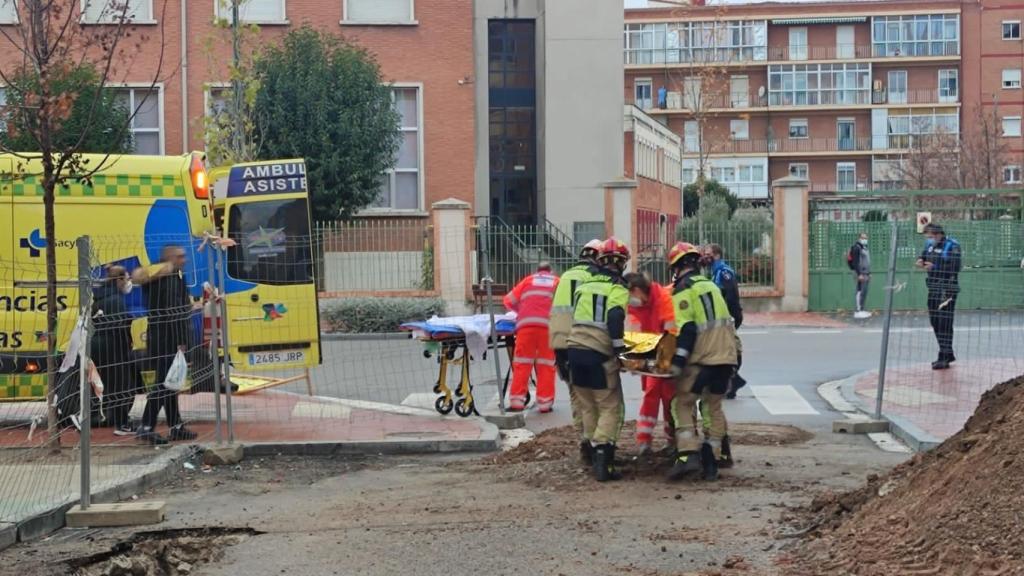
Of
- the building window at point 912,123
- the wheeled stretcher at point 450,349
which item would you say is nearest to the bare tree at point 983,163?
the building window at point 912,123

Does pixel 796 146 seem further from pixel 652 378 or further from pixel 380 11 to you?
pixel 652 378

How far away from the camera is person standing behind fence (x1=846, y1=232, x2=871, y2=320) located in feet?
87.1

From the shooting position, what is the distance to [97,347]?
10.2 metres

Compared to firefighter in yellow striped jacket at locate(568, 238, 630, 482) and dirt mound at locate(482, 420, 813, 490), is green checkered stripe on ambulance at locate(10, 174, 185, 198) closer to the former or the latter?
dirt mound at locate(482, 420, 813, 490)

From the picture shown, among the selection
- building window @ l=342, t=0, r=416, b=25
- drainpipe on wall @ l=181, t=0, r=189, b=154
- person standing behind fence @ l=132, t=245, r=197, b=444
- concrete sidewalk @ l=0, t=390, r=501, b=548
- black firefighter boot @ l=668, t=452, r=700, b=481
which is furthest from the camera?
building window @ l=342, t=0, r=416, b=25

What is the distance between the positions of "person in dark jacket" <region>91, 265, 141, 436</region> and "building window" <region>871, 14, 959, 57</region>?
6028 cm

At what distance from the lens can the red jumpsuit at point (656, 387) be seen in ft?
32.6

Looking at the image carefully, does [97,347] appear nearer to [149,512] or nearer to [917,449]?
[149,512]

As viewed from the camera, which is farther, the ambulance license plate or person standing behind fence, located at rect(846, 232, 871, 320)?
person standing behind fence, located at rect(846, 232, 871, 320)

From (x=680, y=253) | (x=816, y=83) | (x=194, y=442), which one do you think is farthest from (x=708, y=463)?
(x=816, y=83)

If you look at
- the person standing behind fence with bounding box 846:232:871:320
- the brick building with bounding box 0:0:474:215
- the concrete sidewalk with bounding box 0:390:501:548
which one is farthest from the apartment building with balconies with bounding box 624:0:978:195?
the concrete sidewalk with bounding box 0:390:501:548

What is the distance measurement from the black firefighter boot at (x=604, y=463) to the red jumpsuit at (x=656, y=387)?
0.81 metres

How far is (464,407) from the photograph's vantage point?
1321cm

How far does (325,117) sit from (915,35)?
45.9m
